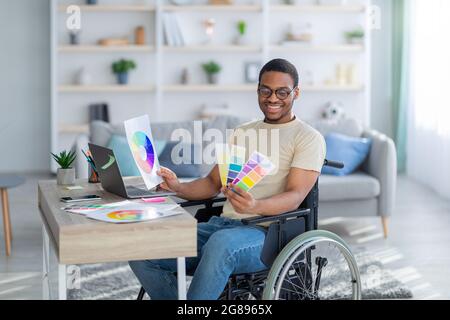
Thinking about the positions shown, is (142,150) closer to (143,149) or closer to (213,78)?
(143,149)

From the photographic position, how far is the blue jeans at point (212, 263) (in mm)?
2832

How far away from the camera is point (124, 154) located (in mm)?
5324

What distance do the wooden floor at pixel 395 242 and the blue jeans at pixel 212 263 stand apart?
117 cm

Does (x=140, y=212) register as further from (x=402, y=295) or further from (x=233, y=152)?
(x=402, y=295)

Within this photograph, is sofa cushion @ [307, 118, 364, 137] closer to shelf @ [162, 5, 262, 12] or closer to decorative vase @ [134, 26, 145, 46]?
shelf @ [162, 5, 262, 12]

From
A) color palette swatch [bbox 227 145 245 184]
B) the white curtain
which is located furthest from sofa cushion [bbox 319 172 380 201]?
color palette swatch [bbox 227 145 245 184]

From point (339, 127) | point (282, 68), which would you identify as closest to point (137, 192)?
point (282, 68)

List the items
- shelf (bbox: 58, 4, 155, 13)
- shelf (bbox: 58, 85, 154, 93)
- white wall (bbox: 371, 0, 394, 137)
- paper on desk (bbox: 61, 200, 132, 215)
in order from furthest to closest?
white wall (bbox: 371, 0, 394, 137)
shelf (bbox: 58, 85, 154, 93)
shelf (bbox: 58, 4, 155, 13)
paper on desk (bbox: 61, 200, 132, 215)

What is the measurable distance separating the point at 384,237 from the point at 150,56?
3.25 m

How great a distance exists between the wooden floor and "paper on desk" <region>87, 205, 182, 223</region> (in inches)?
56.8

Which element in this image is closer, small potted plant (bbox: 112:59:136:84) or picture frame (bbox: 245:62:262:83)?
small potted plant (bbox: 112:59:136:84)

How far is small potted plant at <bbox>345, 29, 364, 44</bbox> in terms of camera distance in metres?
7.69

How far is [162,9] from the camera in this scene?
24.7 feet
